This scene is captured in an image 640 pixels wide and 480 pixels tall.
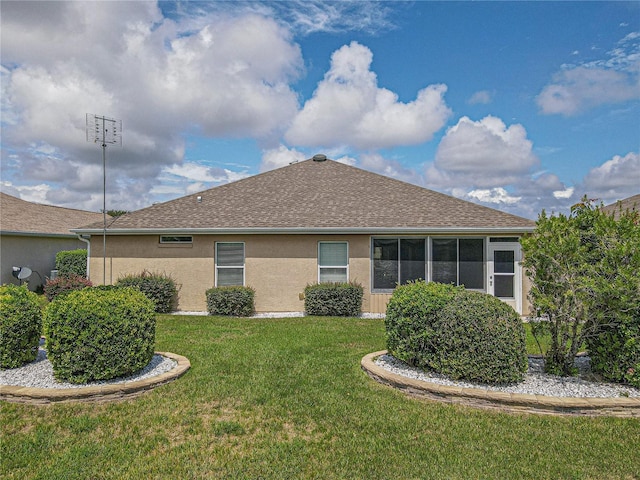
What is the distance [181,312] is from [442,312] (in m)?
9.38

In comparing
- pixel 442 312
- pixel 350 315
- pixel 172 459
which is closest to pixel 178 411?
pixel 172 459

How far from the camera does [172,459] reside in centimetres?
375

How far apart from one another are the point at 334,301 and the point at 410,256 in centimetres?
276

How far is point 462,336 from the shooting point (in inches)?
217

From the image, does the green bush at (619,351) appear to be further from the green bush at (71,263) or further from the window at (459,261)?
the green bush at (71,263)

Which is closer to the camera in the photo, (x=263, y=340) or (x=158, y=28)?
(x=263, y=340)

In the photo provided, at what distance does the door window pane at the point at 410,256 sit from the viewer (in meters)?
12.6

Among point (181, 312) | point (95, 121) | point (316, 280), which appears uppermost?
point (95, 121)

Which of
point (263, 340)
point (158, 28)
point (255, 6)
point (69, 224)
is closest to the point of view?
point (263, 340)

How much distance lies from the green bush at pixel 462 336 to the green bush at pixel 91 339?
151 inches

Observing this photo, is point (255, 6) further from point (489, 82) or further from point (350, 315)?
point (350, 315)

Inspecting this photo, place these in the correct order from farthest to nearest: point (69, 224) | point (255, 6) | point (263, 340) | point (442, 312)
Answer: point (69, 224) → point (255, 6) → point (263, 340) → point (442, 312)

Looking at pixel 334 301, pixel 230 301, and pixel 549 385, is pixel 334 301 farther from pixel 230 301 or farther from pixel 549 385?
pixel 549 385

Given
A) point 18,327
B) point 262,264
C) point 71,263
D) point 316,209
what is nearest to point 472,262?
point 316,209
